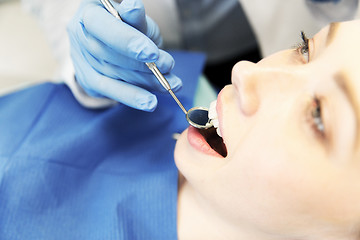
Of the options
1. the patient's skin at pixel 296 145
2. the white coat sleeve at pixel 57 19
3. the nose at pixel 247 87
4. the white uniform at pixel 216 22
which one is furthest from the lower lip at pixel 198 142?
the white coat sleeve at pixel 57 19

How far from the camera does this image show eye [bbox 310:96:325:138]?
23.6 inches

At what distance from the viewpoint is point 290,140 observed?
0.60 m

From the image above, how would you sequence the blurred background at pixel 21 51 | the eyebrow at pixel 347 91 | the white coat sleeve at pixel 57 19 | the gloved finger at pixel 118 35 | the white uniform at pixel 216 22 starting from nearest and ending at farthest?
the eyebrow at pixel 347 91, the gloved finger at pixel 118 35, the white uniform at pixel 216 22, the white coat sleeve at pixel 57 19, the blurred background at pixel 21 51

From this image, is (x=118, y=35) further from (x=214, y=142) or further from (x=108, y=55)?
(x=214, y=142)

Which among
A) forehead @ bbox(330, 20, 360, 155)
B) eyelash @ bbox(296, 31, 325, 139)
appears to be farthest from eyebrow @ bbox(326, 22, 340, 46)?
eyelash @ bbox(296, 31, 325, 139)

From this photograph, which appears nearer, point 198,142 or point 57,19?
point 198,142

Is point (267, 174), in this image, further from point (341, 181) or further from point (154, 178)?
point (154, 178)

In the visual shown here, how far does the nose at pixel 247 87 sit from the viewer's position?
0.64 metres

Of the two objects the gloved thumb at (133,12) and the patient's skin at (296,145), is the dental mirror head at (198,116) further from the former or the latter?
the gloved thumb at (133,12)

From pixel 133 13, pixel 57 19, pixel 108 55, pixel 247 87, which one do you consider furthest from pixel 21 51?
pixel 247 87

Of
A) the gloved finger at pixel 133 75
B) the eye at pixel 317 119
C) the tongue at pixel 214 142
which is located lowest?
the tongue at pixel 214 142

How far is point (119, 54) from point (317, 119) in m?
0.52

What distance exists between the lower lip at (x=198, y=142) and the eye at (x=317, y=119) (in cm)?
23

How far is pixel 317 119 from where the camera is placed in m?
0.60
